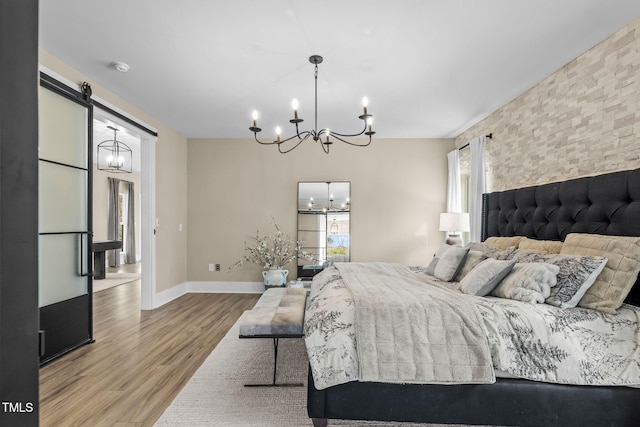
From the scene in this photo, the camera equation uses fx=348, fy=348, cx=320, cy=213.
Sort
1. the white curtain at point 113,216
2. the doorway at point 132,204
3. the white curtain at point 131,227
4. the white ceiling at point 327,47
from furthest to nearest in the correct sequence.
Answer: the white curtain at point 131,227, the white curtain at point 113,216, the doorway at point 132,204, the white ceiling at point 327,47

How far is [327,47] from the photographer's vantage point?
2.72 meters

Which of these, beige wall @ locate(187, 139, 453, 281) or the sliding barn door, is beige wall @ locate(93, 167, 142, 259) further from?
the sliding barn door

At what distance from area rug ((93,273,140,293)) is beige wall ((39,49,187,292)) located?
1.68 meters

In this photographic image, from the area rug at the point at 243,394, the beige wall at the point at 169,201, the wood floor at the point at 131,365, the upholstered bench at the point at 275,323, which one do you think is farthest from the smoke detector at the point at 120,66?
the area rug at the point at 243,394

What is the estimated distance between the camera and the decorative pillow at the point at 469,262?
2894 millimetres

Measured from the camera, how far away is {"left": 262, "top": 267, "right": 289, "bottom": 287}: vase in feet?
17.2

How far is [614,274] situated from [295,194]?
429 centimetres

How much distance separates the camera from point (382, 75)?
10.7 ft

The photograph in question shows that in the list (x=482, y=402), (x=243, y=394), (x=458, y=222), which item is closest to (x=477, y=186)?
(x=458, y=222)

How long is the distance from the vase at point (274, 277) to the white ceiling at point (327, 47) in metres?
2.43

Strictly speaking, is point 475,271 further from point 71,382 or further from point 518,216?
point 71,382

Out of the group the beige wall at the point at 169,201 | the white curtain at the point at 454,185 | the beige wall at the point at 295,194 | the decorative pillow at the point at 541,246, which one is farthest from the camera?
the beige wall at the point at 295,194

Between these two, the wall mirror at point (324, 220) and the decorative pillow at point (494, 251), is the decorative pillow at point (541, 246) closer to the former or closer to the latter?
the decorative pillow at point (494, 251)

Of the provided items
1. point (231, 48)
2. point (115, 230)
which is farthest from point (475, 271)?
point (115, 230)
